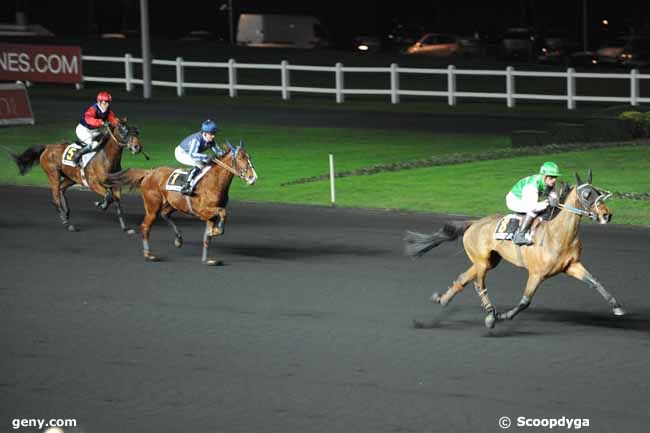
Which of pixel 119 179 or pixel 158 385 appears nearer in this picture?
pixel 158 385

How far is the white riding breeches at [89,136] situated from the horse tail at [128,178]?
7.35 ft

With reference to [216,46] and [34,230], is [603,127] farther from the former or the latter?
[216,46]

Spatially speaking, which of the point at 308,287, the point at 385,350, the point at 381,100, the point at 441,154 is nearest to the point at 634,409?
the point at 385,350

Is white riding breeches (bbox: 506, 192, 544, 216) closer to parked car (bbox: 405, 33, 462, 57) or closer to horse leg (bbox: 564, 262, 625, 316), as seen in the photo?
horse leg (bbox: 564, 262, 625, 316)

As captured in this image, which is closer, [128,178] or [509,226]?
[509,226]

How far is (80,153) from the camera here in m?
21.2

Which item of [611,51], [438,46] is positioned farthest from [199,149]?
[438,46]

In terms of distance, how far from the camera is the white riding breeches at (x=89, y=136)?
69.2 ft

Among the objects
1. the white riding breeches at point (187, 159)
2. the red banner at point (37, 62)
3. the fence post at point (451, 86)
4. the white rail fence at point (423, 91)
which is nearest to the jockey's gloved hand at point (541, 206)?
the white riding breeches at point (187, 159)

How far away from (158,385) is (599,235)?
32.5 feet

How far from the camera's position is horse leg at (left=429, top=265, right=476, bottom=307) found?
13953mm

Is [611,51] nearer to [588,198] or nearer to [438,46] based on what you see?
[438,46]

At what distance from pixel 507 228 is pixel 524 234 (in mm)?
240

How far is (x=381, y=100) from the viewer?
43562 millimetres
